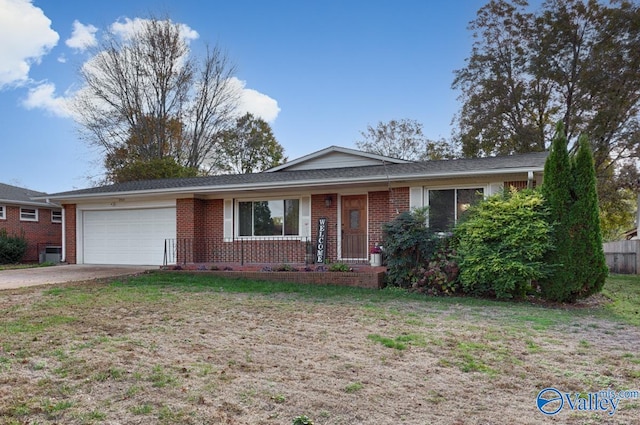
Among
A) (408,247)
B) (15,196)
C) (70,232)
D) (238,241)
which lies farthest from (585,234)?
(15,196)

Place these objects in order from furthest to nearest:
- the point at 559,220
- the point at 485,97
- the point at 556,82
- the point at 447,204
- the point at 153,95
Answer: the point at 153,95, the point at 485,97, the point at 556,82, the point at 447,204, the point at 559,220

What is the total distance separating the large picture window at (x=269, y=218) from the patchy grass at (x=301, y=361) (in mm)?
5903

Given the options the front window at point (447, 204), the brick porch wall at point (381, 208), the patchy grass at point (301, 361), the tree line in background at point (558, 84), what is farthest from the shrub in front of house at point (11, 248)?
the tree line in background at point (558, 84)

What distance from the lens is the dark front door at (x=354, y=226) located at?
12469 mm

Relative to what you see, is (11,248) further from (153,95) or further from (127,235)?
(153,95)

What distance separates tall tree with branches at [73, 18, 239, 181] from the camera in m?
25.3

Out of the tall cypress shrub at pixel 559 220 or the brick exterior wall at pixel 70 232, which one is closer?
the tall cypress shrub at pixel 559 220

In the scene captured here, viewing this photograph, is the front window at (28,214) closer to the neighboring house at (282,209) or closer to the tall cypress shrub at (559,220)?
the neighboring house at (282,209)

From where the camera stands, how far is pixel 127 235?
15.0 m

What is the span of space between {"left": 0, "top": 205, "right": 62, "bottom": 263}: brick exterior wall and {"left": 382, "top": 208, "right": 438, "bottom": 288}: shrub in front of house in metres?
16.1

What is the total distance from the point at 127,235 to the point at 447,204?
11.1 metres

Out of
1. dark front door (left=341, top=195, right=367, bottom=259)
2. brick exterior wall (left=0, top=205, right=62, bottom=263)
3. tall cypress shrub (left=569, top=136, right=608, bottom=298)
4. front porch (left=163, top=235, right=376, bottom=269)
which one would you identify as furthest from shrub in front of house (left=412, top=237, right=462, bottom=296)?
brick exterior wall (left=0, top=205, right=62, bottom=263)

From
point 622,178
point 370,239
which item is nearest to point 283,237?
point 370,239

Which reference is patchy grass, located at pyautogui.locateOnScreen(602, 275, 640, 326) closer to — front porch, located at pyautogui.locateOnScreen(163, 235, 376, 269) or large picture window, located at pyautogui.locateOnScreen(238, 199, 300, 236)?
front porch, located at pyautogui.locateOnScreen(163, 235, 376, 269)
